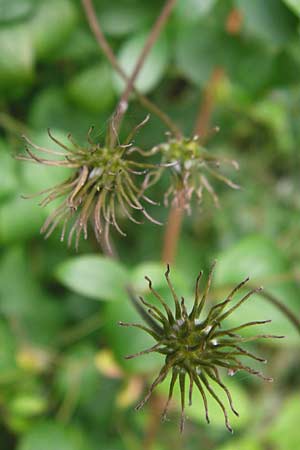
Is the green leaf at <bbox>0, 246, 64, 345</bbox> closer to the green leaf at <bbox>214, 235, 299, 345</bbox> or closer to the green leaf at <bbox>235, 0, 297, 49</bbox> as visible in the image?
the green leaf at <bbox>214, 235, 299, 345</bbox>

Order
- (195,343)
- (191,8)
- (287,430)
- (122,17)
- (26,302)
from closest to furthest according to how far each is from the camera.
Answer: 1. (195,343)
2. (191,8)
3. (122,17)
4. (26,302)
5. (287,430)

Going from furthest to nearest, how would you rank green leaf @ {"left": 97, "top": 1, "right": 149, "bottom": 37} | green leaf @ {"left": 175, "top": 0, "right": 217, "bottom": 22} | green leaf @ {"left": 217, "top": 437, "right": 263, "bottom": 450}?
green leaf @ {"left": 217, "top": 437, "right": 263, "bottom": 450} < green leaf @ {"left": 97, "top": 1, "right": 149, "bottom": 37} < green leaf @ {"left": 175, "top": 0, "right": 217, "bottom": 22}

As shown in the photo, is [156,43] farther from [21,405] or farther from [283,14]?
[21,405]

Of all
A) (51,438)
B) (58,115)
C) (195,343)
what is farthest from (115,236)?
(195,343)

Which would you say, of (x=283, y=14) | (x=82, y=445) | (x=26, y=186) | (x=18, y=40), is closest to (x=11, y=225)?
(x=26, y=186)

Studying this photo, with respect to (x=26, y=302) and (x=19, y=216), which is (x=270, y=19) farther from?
(x=26, y=302)

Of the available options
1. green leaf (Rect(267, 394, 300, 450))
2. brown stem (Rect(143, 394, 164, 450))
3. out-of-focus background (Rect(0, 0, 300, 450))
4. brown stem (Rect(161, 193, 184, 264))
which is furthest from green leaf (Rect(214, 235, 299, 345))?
green leaf (Rect(267, 394, 300, 450))

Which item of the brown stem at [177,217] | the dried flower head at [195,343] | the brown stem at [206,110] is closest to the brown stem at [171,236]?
the brown stem at [177,217]
